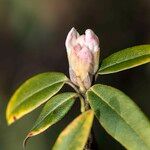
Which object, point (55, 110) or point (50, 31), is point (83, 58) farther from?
point (50, 31)

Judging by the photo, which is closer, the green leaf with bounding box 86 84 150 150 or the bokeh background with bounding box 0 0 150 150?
the green leaf with bounding box 86 84 150 150

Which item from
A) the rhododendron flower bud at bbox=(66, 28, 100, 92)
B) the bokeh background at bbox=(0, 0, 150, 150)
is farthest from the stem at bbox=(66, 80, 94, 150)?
the bokeh background at bbox=(0, 0, 150, 150)

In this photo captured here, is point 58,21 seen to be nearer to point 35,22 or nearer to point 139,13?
point 35,22

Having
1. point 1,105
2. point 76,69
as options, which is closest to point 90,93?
point 76,69

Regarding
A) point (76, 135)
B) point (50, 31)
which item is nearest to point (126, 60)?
point (76, 135)

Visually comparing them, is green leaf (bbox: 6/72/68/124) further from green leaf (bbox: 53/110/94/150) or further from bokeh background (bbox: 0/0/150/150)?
bokeh background (bbox: 0/0/150/150)

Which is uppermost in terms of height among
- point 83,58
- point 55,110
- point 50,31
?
point 83,58
